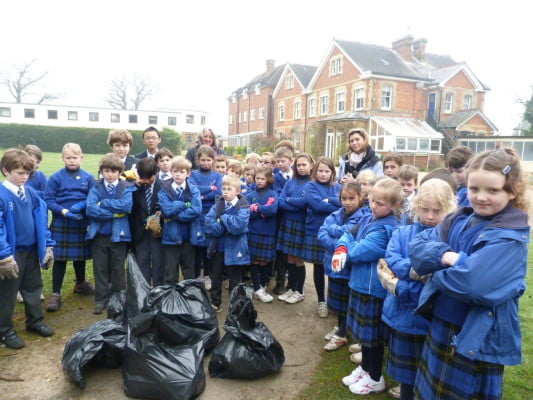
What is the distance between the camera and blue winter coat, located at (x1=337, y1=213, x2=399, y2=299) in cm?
275

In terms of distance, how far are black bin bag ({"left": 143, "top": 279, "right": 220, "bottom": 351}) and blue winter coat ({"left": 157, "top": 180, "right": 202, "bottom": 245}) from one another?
104 centimetres

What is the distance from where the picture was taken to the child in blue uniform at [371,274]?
2.77 m

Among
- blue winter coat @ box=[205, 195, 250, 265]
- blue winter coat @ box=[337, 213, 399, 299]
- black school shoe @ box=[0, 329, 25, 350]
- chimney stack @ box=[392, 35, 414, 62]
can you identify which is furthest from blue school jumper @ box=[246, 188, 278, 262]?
chimney stack @ box=[392, 35, 414, 62]

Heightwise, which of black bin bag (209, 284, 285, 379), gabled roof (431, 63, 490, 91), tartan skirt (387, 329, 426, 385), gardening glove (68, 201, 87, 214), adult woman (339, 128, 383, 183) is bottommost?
black bin bag (209, 284, 285, 379)

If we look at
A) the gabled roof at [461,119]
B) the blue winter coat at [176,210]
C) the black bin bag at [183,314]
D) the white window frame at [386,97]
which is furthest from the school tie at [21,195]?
the gabled roof at [461,119]

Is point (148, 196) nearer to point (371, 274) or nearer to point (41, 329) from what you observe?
point (41, 329)

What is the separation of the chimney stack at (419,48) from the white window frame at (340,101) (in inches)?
339

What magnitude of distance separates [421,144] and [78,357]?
27004mm

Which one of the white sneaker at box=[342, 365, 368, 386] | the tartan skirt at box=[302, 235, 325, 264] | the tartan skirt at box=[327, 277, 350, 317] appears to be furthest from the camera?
the tartan skirt at box=[302, 235, 325, 264]

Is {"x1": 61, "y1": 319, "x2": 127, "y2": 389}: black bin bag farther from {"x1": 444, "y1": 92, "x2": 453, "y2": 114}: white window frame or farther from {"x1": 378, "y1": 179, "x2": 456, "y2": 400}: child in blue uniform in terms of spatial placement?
{"x1": 444, "y1": 92, "x2": 453, "y2": 114}: white window frame

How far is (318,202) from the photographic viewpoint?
13.7 ft

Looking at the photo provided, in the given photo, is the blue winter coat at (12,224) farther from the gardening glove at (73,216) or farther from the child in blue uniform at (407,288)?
the child in blue uniform at (407,288)

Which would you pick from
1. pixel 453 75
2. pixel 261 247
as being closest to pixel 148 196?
pixel 261 247

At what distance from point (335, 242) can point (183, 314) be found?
141 cm
